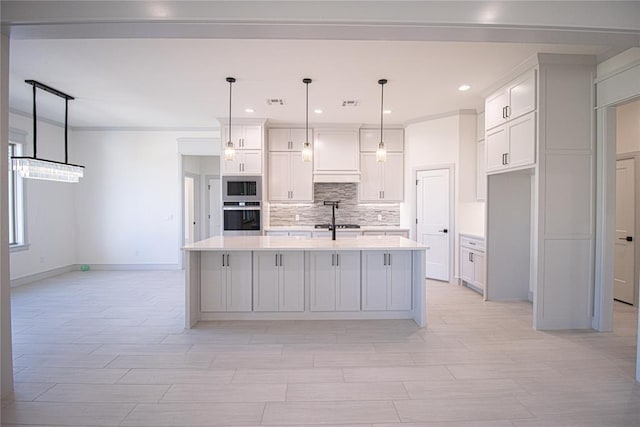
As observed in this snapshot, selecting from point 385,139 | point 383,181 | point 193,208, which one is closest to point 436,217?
point 383,181

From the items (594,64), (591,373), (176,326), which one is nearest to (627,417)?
(591,373)

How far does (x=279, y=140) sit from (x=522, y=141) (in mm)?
4023

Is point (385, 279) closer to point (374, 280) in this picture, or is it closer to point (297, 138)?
point (374, 280)

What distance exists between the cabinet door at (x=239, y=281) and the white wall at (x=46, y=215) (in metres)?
4.06

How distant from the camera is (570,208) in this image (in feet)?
11.7

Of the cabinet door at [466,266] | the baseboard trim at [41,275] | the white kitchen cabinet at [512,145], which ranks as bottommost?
the baseboard trim at [41,275]

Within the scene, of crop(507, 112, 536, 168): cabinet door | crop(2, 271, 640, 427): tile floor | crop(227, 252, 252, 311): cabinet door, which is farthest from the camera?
crop(227, 252, 252, 311): cabinet door

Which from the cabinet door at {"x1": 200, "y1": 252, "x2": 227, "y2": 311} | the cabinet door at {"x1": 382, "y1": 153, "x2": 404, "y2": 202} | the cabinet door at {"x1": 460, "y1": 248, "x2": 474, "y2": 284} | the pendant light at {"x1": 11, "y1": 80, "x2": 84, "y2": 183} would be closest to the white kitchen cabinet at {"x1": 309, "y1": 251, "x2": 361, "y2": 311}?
the cabinet door at {"x1": 200, "y1": 252, "x2": 227, "y2": 311}

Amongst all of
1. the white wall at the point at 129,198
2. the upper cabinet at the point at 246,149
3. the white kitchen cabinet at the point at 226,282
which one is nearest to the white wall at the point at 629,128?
the white kitchen cabinet at the point at 226,282

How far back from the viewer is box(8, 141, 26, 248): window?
5.49 m

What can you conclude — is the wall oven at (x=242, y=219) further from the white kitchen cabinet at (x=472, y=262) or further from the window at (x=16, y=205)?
the white kitchen cabinet at (x=472, y=262)

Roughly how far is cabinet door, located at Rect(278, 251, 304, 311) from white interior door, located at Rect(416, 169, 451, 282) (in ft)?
9.57

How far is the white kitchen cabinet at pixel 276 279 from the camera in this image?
3873 millimetres

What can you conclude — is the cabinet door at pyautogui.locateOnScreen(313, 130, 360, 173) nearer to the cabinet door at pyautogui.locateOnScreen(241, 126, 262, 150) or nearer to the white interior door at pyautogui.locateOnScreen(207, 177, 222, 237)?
the cabinet door at pyautogui.locateOnScreen(241, 126, 262, 150)
